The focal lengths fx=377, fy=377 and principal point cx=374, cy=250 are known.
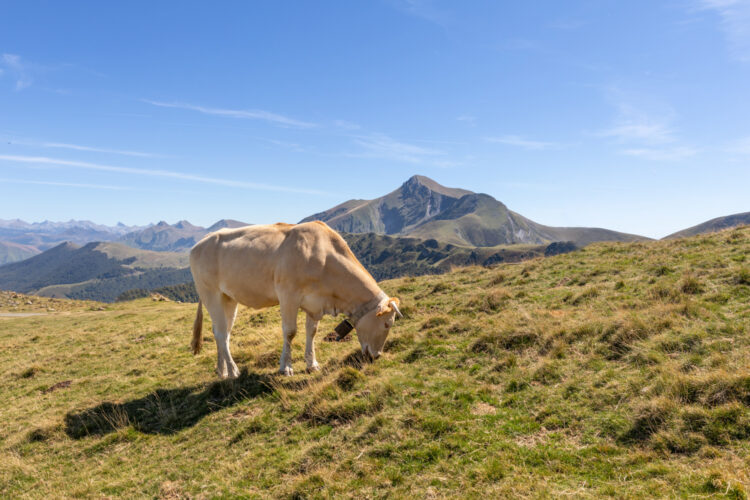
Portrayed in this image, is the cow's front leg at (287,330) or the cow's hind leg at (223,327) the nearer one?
the cow's front leg at (287,330)

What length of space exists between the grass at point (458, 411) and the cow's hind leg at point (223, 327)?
55 centimetres

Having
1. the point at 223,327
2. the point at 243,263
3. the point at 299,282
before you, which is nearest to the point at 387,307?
the point at 299,282

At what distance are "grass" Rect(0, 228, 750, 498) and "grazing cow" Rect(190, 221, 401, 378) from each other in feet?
2.90

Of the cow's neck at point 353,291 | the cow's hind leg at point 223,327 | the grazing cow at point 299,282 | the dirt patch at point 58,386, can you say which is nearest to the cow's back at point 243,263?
the grazing cow at point 299,282

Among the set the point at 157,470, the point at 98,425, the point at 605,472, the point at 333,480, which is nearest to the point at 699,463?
the point at 605,472

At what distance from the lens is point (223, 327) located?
10.8m

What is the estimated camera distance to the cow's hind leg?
10594 millimetres

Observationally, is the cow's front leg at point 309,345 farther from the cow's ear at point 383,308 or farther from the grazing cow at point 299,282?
the cow's ear at point 383,308

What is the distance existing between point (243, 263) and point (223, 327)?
83.9 inches

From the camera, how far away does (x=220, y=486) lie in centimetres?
594

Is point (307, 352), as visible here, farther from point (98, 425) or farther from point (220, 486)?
point (98, 425)

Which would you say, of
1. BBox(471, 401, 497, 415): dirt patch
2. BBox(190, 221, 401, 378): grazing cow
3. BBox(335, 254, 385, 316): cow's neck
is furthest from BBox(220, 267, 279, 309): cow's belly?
BBox(471, 401, 497, 415): dirt patch

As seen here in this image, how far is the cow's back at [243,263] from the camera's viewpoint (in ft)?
32.8

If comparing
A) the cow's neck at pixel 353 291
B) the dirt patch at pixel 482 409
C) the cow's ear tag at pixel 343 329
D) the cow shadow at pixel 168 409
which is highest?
the cow's neck at pixel 353 291
